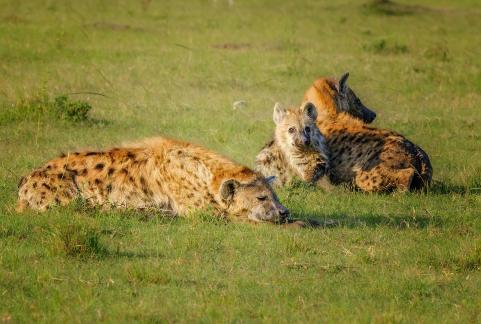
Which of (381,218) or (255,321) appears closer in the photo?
(255,321)

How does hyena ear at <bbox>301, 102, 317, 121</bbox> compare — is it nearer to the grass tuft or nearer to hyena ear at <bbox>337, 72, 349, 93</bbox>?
hyena ear at <bbox>337, 72, 349, 93</bbox>

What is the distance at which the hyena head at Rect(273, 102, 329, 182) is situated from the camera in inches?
302

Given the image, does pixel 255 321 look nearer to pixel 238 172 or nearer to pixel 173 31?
pixel 238 172

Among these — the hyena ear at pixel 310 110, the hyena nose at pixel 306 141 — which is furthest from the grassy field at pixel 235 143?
the hyena ear at pixel 310 110

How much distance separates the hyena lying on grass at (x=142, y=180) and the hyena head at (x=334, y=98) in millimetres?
2285

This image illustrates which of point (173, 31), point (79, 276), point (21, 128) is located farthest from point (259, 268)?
point (173, 31)

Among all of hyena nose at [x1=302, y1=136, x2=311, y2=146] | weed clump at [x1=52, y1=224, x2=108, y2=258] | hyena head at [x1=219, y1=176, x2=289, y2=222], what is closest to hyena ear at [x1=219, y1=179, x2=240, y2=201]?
hyena head at [x1=219, y1=176, x2=289, y2=222]

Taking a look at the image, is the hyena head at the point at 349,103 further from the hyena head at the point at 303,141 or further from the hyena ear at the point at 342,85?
the hyena head at the point at 303,141

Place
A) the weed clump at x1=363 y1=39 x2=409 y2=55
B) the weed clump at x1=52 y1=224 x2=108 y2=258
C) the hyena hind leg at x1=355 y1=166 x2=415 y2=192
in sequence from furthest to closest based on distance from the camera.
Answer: the weed clump at x1=363 y1=39 x2=409 y2=55, the hyena hind leg at x1=355 y1=166 x2=415 y2=192, the weed clump at x1=52 y1=224 x2=108 y2=258

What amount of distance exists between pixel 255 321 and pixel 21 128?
5.49m

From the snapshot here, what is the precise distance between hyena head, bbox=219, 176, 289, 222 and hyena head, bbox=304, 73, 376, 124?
252cm

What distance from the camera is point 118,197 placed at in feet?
21.1

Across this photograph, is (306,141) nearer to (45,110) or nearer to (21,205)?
(21,205)

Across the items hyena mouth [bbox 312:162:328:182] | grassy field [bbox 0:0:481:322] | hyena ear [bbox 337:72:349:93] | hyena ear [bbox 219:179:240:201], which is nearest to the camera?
grassy field [bbox 0:0:481:322]
